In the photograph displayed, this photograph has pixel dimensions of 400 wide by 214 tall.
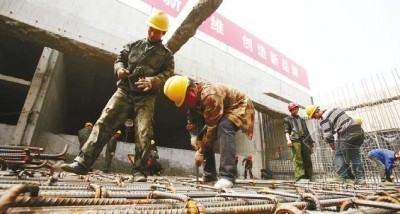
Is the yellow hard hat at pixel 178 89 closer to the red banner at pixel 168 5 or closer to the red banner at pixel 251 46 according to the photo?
the red banner at pixel 168 5

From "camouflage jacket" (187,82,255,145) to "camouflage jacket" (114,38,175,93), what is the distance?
0.56 m

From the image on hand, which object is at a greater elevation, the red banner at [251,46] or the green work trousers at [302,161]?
the red banner at [251,46]

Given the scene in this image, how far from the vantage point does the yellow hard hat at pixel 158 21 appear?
2906mm

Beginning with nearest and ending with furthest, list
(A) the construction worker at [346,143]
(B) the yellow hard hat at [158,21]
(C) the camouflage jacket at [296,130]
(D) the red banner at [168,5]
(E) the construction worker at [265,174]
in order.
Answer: (B) the yellow hard hat at [158,21]
(A) the construction worker at [346,143]
(C) the camouflage jacket at [296,130]
(D) the red banner at [168,5]
(E) the construction worker at [265,174]

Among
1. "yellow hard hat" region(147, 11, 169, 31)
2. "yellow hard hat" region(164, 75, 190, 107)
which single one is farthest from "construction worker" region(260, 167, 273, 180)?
"yellow hard hat" region(147, 11, 169, 31)

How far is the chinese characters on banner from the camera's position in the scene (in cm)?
920

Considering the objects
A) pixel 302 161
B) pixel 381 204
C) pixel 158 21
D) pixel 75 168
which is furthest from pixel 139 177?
pixel 302 161

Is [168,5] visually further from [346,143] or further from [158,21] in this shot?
[346,143]

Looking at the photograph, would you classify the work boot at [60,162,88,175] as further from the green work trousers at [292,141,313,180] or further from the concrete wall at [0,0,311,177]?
the green work trousers at [292,141,313,180]

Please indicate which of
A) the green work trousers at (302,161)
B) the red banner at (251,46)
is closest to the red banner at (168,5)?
the red banner at (251,46)

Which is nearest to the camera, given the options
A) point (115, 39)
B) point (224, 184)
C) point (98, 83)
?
point (224, 184)

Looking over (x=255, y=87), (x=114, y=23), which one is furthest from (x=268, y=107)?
(x=114, y=23)

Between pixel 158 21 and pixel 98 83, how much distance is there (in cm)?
691

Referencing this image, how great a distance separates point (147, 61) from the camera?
303 centimetres
